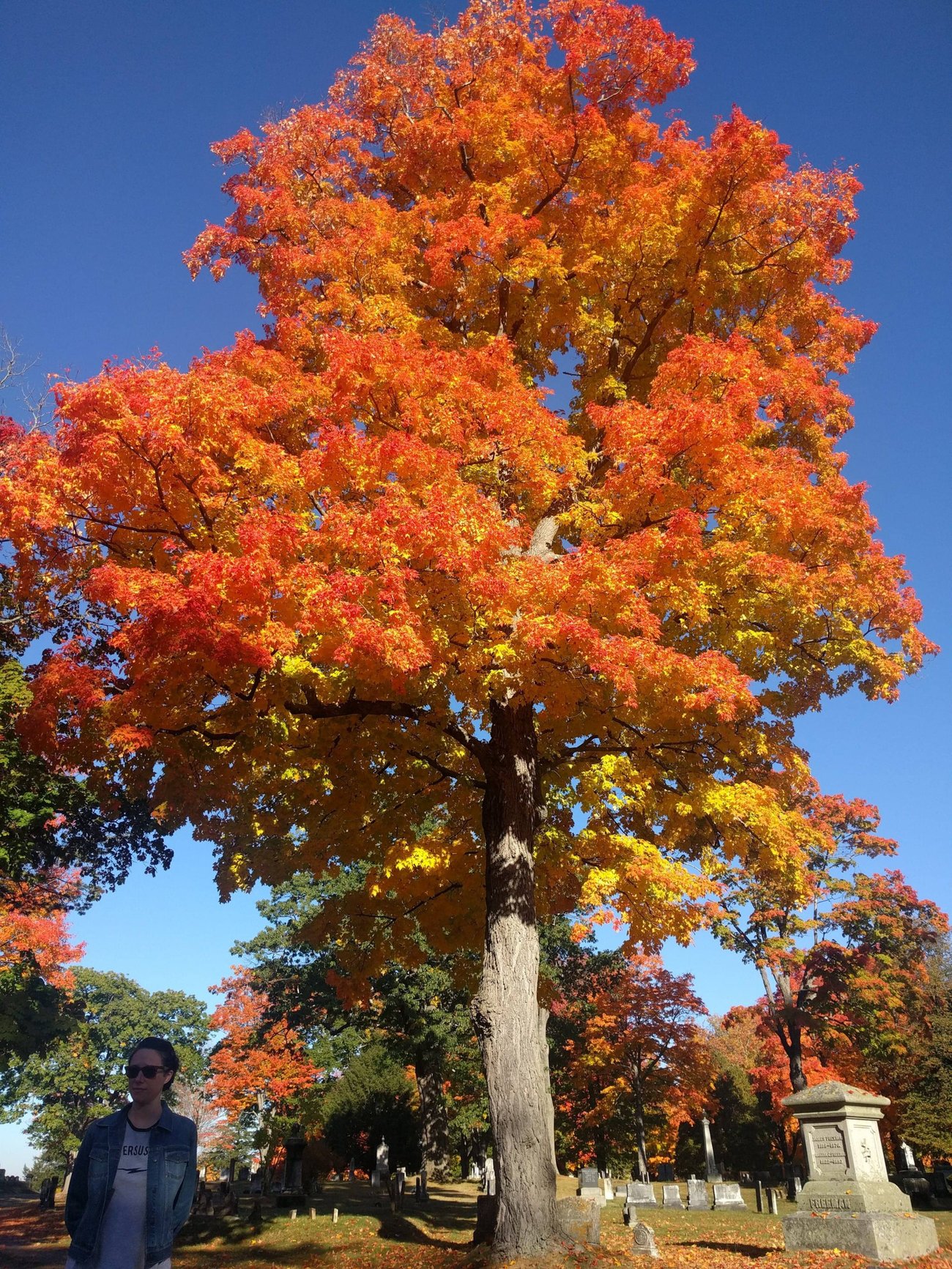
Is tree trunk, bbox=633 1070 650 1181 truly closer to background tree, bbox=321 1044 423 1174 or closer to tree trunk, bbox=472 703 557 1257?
background tree, bbox=321 1044 423 1174

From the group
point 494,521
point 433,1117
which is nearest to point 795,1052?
point 433,1117

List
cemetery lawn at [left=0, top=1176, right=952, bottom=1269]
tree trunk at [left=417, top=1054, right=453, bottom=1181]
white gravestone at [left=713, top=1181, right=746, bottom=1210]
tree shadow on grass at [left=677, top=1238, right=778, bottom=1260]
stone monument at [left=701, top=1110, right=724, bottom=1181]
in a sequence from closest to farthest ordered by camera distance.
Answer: cemetery lawn at [left=0, top=1176, right=952, bottom=1269]
tree shadow on grass at [left=677, top=1238, right=778, bottom=1260]
white gravestone at [left=713, top=1181, right=746, bottom=1210]
tree trunk at [left=417, top=1054, right=453, bottom=1181]
stone monument at [left=701, top=1110, right=724, bottom=1181]

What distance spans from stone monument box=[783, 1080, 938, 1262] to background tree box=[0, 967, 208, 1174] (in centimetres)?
4495

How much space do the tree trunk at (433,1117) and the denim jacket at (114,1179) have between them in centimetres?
2724

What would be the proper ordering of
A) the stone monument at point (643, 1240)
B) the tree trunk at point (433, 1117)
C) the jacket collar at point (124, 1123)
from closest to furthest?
the jacket collar at point (124, 1123) → the stone monument at point (643, 1240) → the tree trunk at point (433, 1117)

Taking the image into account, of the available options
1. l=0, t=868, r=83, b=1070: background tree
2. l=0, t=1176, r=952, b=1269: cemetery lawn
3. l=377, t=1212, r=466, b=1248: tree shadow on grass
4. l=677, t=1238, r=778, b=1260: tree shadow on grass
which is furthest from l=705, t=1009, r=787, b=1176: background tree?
l=0, t=868, r=83, b=1070: background tree

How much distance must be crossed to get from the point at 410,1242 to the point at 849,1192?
9.12 metres

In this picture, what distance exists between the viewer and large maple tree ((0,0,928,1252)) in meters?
7.49

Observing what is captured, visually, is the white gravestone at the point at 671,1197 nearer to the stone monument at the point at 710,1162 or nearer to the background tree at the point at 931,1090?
the background tree at the point at 931,1090

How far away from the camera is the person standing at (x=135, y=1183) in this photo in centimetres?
320

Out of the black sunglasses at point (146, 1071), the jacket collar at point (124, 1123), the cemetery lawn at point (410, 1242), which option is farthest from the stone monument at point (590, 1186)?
the black sunglasses at point (146, 1071)

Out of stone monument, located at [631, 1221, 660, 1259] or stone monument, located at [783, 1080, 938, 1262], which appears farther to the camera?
stone monument, located at [631, 1221, 660, 1259]

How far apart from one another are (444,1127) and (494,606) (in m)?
30.9

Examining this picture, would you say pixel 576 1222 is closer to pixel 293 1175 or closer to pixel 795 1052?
pixel 293 1175
